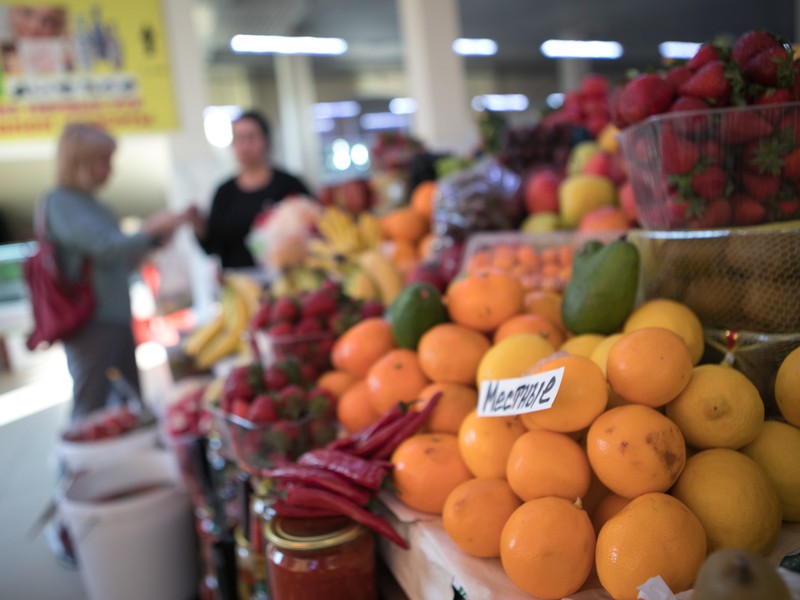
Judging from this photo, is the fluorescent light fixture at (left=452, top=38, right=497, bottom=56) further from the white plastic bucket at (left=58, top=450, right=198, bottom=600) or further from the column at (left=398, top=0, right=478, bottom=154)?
the white plastic bucket at (left=58, top=450, right=198, bottom=600)

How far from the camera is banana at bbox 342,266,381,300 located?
1912 millimetres

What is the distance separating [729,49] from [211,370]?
2.09 m

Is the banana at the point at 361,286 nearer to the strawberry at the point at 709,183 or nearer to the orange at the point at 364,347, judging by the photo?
the orange at the point at 364,347

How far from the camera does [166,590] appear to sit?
193 centimetres

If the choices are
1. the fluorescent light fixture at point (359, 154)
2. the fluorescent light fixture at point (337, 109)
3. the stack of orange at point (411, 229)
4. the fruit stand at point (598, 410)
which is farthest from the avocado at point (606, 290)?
the fluorescent light fixture at point (359, 154)

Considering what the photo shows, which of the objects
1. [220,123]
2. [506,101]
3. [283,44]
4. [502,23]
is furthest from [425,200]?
[506,101]

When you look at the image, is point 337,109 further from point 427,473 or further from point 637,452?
point 637,452

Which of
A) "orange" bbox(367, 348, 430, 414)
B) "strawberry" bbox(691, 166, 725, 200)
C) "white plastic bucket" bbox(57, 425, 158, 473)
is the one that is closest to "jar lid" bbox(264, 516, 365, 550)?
"orange" bbox(367, 348, 430, 414)

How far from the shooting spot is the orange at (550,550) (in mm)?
706

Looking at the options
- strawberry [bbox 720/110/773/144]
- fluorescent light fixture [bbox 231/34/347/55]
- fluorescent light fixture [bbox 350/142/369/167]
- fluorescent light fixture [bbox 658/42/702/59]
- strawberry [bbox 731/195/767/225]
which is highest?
fluorescent light fixture [bbox 231/34/347/55]

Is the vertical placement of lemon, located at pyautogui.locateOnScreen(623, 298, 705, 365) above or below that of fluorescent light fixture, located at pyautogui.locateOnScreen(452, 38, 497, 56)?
below

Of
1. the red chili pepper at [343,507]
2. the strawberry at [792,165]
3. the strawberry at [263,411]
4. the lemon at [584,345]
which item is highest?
the strawberry at [792,165]

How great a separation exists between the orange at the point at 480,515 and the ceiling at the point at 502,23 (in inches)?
299

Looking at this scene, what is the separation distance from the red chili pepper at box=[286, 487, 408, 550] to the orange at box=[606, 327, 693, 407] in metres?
0.41
